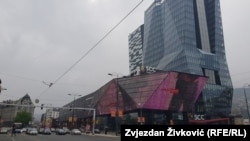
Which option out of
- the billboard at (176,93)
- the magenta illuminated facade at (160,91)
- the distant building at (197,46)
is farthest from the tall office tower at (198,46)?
the magenta illuminated facade at (160,91)

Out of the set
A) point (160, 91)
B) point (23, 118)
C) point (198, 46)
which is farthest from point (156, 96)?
point (23, 118)

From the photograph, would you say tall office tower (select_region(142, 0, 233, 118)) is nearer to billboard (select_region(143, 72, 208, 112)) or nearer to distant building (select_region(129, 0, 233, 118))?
distant building (select_region(129, 0, 233, 118))

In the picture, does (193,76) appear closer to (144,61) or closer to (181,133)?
(144,61)

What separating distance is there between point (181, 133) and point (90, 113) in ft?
359

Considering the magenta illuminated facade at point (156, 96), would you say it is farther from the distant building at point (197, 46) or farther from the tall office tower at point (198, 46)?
the tall office tower at point (198, 46)

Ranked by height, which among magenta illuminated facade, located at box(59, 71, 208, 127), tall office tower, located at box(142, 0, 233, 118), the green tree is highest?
tall office tower, located at box(142, 0, 233, 118)

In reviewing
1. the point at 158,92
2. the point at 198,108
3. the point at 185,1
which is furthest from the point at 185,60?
the point at 158,92

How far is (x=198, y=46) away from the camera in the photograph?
5536 inches

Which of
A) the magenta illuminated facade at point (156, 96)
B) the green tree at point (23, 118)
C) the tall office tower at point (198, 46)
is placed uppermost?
the tall office tower at point (198, 46)

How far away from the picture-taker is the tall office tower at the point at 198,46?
405 feet

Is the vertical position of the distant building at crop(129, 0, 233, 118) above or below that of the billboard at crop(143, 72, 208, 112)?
above

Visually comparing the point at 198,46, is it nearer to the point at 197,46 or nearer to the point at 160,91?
the point at 197,46

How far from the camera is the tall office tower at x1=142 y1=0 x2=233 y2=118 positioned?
123500mm

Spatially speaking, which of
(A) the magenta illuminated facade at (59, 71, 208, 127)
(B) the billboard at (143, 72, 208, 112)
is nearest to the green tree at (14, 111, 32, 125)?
(A) the magenta illuminated facade at (59, 71, 208, 127)
